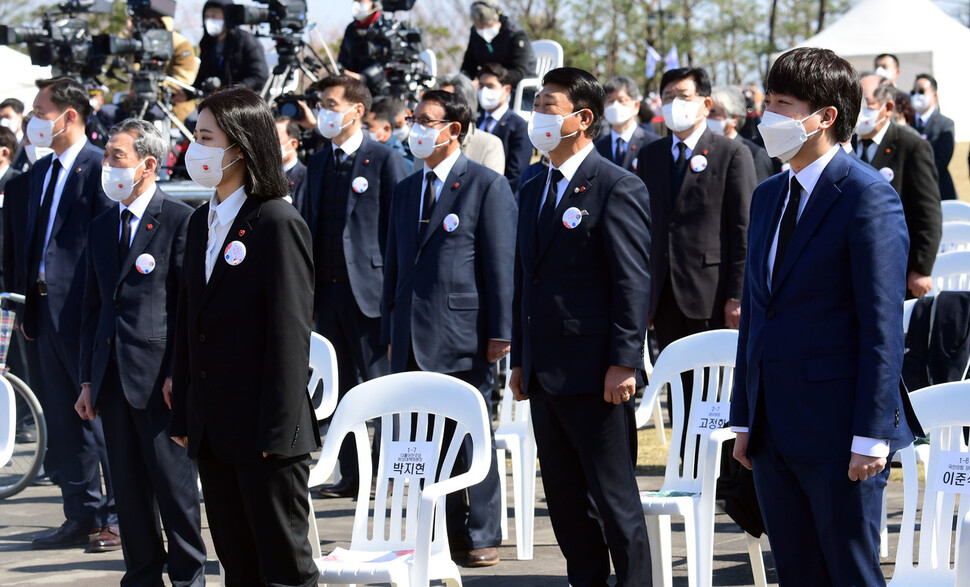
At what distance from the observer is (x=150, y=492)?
197 inches

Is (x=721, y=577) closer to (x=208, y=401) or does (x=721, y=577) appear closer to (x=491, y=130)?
(x=208, y=401)

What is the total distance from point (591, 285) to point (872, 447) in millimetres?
1394

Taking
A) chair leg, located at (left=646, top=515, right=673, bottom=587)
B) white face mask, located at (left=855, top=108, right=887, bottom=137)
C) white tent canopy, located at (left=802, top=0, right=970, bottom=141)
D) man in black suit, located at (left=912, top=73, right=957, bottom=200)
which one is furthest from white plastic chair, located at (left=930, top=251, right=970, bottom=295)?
white tent canopy, located at (left=802, top=0, right=970, bottom=141)

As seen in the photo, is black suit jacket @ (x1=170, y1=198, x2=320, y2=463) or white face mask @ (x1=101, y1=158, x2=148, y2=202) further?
white face mask @ (x1=101, y1=158, x2=148, y2=202)

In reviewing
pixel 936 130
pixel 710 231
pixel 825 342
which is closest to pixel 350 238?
pixel 710 231

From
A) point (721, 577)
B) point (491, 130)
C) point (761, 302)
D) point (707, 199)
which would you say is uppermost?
point (491, 130)

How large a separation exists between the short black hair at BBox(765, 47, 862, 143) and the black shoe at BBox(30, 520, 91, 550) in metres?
4.07

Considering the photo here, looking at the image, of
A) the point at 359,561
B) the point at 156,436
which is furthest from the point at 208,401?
the point at 156,436

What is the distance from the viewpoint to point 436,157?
231 inches

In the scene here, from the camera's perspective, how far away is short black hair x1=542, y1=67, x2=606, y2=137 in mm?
4633

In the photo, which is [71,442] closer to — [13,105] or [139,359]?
[139,359]

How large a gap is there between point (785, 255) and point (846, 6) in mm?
33711

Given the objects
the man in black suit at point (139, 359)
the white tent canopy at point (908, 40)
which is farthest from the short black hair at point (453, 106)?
the white tent canopy at point (908, 40)

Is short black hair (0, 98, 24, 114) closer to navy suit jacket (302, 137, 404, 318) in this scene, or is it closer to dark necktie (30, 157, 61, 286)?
dark necktie (30, 157, 61, 286)
